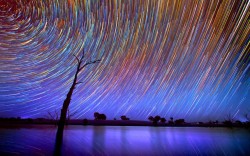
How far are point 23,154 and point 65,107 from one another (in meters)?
2.28

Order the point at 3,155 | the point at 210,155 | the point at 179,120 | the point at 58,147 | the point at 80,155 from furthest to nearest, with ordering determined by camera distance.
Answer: the point at 179,120
the point at 210,155
the point at 58,147
the point at 80,155
the point at 3,155

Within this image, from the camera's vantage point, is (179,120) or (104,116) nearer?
(104,116)

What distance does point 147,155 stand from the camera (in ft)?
28.4

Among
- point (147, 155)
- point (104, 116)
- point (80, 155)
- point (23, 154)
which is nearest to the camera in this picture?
point (23, 154)

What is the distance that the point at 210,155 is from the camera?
30.3 feet

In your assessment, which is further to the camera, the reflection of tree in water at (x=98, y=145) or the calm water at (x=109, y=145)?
the reflection of tree in water at (x=98, y=145)

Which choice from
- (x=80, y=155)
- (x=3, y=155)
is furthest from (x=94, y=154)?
(x=3, y=155)

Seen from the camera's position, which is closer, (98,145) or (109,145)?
(98,145)

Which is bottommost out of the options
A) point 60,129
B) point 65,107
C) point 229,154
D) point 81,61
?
point 229,154

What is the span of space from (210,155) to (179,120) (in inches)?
3372

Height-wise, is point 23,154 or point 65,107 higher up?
point 65,107

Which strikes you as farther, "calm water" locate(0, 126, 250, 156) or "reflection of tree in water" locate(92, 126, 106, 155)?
"reflection of tree in water" locate(92, 126, 106, 155)

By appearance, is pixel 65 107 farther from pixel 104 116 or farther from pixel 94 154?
pixel 104 116

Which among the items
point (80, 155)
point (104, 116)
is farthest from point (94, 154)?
point (104, 116)
